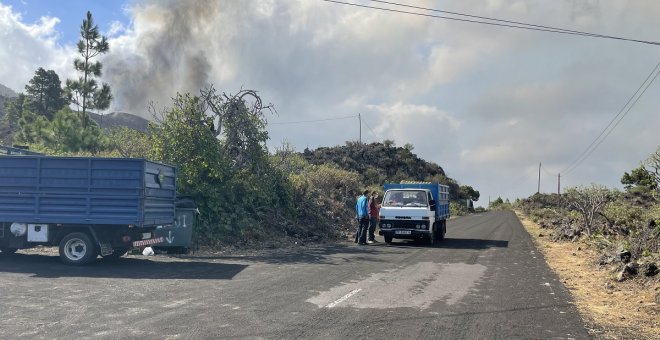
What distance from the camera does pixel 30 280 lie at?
10.2 metres

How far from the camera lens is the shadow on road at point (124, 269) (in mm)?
10992

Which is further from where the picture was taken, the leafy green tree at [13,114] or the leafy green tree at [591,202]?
the leafy green tree at [13,114]

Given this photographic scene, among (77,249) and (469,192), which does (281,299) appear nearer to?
(77,249)

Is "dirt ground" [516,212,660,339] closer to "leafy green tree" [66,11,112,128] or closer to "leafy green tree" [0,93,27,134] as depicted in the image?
"leafy green tree" [66,11,112,128]

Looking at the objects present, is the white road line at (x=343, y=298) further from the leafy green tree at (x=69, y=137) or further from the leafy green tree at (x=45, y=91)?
the leafy green tree at (x=45, y=91)

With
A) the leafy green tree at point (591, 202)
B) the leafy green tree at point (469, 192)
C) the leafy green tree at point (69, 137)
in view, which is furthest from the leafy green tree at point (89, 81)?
the leafy green tree at point (469, 192)

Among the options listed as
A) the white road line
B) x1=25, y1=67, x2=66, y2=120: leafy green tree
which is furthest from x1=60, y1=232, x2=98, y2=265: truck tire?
x1=25, y1=67, x2=66, y2=120: leafy green tree

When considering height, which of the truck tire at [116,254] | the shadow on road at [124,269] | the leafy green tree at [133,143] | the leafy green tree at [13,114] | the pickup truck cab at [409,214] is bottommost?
the shadow on road at [124,269]

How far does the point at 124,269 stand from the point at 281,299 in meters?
5.09

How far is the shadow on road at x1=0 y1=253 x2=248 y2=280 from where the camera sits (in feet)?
36.1

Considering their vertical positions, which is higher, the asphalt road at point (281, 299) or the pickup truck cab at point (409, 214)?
the pickup truck cab at point (409, 214)

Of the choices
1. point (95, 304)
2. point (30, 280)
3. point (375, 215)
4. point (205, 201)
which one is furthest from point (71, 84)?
point (95, 304)

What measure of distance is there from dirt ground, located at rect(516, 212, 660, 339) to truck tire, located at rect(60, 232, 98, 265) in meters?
10.4

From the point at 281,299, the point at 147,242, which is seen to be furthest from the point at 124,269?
the point at 281,299
